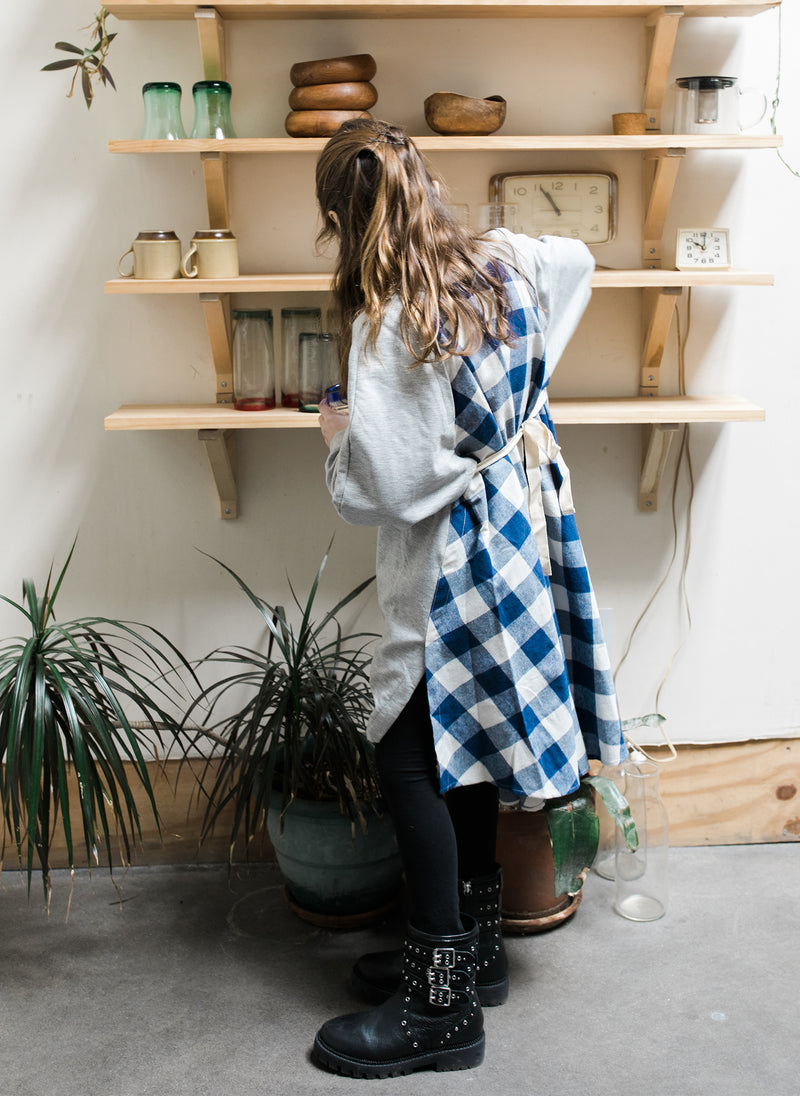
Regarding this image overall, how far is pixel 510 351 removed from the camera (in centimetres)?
152

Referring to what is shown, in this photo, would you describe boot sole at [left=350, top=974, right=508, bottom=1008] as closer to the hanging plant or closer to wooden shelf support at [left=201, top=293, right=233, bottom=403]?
wooden shelf support at [left=201, top=293, right=233, bottom=403]

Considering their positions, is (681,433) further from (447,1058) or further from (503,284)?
(447,1058)

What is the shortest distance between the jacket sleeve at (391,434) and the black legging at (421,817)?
0.32 metres

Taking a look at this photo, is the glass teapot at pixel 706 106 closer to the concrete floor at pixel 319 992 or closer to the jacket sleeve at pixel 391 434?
the jacket sleeve at pixel 391 434

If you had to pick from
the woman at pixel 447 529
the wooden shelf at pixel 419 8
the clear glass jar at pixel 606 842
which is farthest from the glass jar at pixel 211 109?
the clear glass jar at pixel 606 842

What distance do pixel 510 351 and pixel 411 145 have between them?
31 cm

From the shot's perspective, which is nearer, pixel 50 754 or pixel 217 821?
pixel 50 754

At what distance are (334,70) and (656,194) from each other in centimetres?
63

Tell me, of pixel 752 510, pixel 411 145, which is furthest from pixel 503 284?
pixel 752 510

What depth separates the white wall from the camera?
199 cm

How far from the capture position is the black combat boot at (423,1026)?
64.8 inches

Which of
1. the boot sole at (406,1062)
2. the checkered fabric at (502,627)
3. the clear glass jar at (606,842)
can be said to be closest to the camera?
the checkered fabric at (502,627)

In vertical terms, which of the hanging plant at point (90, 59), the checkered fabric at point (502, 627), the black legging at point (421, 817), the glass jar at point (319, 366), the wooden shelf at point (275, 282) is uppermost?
the hanging plant at point (90, 59)

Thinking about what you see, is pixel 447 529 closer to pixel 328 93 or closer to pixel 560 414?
pixel 560 414
